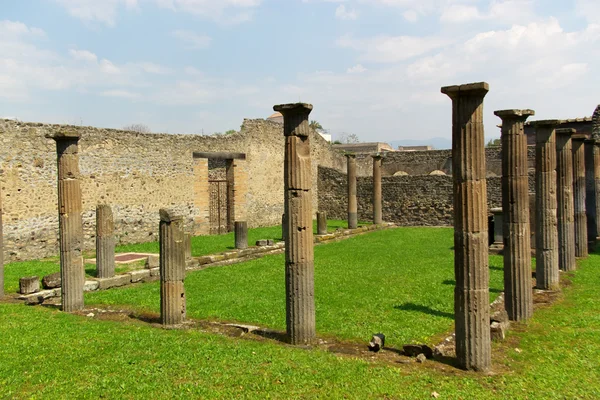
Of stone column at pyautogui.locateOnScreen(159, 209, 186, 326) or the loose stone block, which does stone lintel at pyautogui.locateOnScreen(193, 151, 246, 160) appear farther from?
stone column at pyautogui.locateOnScreen(159, 209, 186, 326)

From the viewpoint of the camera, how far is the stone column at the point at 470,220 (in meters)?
5.98

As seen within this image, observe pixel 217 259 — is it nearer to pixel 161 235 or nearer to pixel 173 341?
pixel 161 235

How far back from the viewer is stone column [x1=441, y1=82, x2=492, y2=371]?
5.98 m

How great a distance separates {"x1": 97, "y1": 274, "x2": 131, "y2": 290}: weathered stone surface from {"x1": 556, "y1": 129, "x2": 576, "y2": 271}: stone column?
979cm

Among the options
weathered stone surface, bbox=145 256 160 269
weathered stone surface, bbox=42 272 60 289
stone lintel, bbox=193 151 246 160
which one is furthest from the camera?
stone lintel, bbox=193 151 246 160

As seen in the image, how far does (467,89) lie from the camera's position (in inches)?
237

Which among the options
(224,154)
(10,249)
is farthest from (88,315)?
(224,154)

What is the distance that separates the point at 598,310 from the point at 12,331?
8957mm

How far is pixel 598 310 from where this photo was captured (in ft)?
27.8

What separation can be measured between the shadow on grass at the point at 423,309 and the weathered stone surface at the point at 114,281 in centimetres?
Result: 616

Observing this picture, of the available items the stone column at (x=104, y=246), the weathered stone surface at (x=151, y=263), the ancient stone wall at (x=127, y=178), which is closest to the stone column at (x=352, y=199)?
the ancient stone wall at (x=127, y=178)

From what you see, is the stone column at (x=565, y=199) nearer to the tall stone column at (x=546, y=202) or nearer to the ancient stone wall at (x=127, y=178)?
the tall stone column at (x=546, y=202)

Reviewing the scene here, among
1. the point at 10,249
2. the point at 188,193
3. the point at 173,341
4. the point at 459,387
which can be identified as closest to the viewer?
the point at 459,387

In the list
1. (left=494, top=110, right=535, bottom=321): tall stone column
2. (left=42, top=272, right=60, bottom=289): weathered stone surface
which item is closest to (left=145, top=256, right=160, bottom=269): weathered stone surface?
(left=42, top=272, right=60, bottom=289): weathered stone surface
